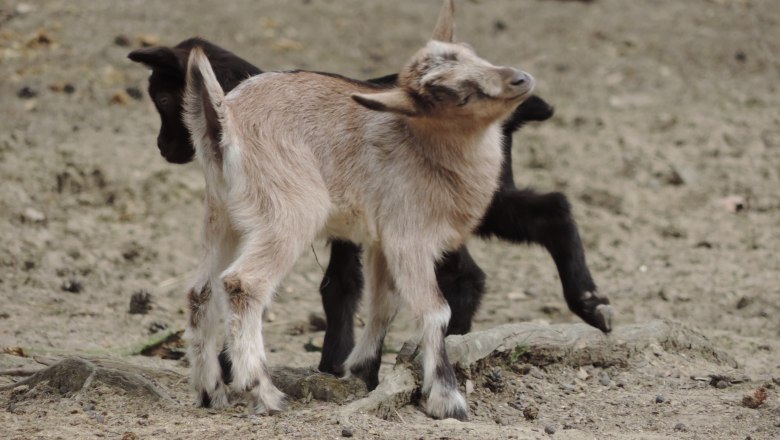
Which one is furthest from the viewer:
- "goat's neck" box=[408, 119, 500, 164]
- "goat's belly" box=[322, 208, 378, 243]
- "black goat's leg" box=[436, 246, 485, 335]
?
"black goat's leg" box=[436, 246, 485, 335]

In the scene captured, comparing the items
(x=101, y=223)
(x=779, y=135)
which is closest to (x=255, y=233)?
(x=101, y=223)

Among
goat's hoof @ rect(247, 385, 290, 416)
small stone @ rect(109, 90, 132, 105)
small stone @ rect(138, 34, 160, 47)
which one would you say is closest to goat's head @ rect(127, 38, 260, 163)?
goat's hoof @ rect(247, 385, 290, 416)

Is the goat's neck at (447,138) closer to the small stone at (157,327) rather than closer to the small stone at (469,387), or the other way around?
the small stone at (469,387)

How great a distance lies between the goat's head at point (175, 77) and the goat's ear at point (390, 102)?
1.51 metres

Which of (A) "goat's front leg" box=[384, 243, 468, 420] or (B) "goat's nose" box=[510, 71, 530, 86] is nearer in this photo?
(A) "goat's front leg" box=[384, 243, 468, 420]

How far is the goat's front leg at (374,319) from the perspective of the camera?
19.5ft

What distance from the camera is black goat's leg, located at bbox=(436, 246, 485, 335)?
6.91 metres

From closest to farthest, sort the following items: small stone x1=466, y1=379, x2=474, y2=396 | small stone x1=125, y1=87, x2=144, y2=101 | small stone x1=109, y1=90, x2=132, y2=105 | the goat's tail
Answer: the goat's tail < small stone x1=466, y1=379, x2=474, y2=396 < small stone x1=109, y1=90, x2=132, y2=105 < small stone x1=125, y1=87, x2=144, y2=101

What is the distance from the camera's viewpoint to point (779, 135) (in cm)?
1106

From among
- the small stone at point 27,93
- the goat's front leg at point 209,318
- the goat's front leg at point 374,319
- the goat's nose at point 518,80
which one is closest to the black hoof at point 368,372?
the goat's front leg at point 374,319

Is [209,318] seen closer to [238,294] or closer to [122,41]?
[238,294]

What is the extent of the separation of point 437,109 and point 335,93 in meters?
0.54

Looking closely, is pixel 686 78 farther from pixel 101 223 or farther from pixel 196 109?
pixel 196 109

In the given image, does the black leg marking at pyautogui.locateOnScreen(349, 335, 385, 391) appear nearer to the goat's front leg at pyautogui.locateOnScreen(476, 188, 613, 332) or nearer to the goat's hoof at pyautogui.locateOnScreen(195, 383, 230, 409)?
the goat's hoof at pyautogui.locateOnScreen(195, 383, 230, 409)
